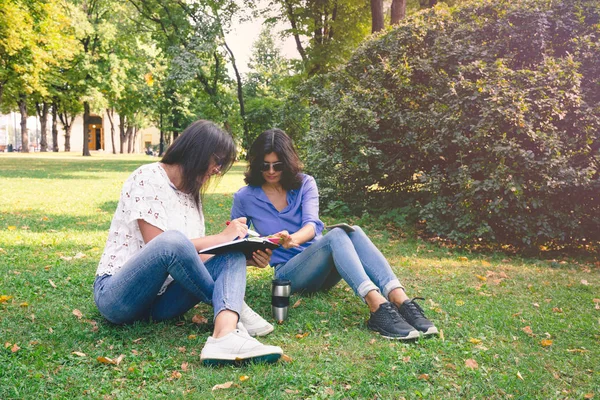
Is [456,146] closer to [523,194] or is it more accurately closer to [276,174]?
[523,194]

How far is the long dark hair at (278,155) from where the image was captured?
4184mm

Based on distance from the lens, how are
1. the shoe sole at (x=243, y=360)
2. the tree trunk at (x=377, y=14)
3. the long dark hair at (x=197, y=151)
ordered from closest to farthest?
the shoe sole at (x=243, y=360), the long dark hair at (x=197, y=151), the tree trunk at (x=377, y=14)

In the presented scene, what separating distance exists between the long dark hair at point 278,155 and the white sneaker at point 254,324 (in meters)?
1.20

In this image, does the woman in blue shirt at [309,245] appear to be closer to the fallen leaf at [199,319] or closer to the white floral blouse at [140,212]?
the fallen leaf at [199,319]

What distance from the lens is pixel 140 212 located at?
127 inches

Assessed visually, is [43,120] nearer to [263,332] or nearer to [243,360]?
[263,332]

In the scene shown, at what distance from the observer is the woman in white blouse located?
10.2ft

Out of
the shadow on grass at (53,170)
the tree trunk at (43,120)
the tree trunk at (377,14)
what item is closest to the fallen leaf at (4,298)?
the tree trunk at (377,14)

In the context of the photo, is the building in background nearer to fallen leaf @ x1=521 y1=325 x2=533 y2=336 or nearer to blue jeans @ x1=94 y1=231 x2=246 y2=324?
blue jeans @ x1=94 y1=231 x2=246 y2=324

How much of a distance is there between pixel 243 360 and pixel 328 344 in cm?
71

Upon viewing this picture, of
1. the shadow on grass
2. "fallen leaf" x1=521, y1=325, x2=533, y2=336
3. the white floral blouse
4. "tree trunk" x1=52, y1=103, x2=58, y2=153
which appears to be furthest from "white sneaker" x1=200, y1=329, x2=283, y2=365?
"tree trunk" x1=52, y1=103, x2=58, y2=153

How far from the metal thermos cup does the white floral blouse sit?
83cm

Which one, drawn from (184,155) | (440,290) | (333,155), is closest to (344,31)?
(333,155)

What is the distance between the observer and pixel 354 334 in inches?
147
